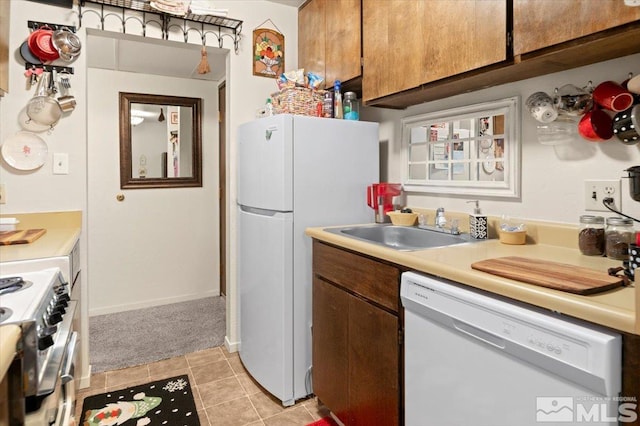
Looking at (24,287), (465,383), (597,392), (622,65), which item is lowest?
(465,383)

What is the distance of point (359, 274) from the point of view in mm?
1561

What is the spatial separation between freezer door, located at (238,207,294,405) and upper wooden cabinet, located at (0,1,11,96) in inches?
51.7

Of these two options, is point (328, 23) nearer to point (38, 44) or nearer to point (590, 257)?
point (38, 44)

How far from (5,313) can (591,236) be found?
1706mm

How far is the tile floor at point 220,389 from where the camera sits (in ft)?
6.27

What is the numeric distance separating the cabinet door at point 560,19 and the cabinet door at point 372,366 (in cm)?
104

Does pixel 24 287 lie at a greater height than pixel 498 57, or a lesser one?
lesser

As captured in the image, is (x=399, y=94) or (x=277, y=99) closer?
(x=399, y=94)

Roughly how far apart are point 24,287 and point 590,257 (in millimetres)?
1776

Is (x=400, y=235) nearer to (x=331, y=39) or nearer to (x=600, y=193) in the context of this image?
(x=600, y=193)

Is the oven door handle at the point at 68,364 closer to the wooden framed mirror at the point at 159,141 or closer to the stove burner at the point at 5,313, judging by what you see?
the stove burner at the point at 5,313

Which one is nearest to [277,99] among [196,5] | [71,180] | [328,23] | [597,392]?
[328,23]

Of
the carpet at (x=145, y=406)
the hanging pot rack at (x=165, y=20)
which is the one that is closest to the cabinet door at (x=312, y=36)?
the hanging pot rack at (x=165, y=20)

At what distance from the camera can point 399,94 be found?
1.83 m
